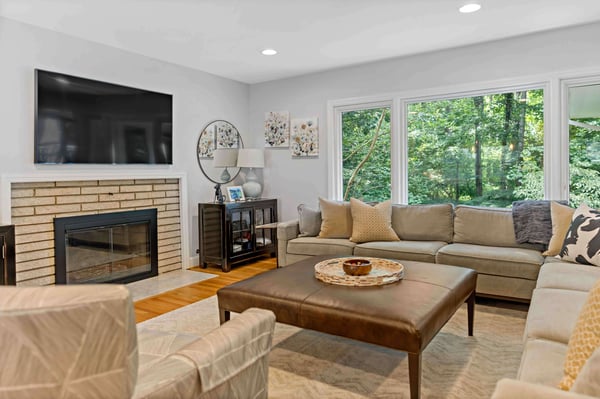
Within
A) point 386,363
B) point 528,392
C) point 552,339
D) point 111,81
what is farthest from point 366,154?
point 528,392

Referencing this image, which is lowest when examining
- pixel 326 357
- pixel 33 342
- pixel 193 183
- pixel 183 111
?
pixel 326 357

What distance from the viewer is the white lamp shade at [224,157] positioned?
16.5 ft

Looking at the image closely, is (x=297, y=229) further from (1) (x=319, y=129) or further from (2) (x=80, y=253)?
(2) (x=80, y=253)

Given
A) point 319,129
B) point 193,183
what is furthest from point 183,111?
point 319,129

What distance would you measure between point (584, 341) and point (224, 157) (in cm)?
439

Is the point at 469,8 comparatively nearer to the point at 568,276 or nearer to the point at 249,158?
the point at 568,276

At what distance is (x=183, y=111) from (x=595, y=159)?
4.16 meters

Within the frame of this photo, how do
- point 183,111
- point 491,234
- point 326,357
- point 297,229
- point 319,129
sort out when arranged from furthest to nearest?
point 319,129, point 183,111, point 297,229, point 491,234, point 326,357

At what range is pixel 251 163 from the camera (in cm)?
514

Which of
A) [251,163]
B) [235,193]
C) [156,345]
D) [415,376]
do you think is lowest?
[415,376]

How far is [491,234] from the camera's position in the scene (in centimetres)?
361

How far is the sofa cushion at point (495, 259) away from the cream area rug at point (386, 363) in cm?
36

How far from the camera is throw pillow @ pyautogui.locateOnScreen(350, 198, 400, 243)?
3.90 metres

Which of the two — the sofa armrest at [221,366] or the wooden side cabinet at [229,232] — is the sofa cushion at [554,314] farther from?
the wooden side cabinet at [229,232]
